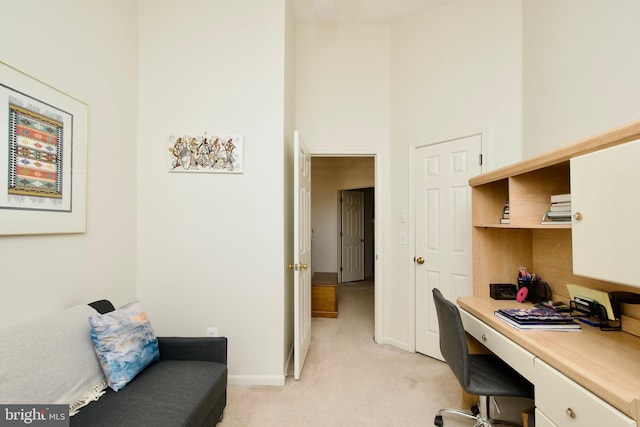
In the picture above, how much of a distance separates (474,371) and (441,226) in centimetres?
136

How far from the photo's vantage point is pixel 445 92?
107 inches

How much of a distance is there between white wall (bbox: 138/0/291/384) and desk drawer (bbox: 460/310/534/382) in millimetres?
1363

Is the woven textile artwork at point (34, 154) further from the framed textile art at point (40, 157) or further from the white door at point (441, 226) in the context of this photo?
the white door at point (441, 226)

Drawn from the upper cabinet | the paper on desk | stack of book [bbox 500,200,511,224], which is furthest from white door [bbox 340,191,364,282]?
the paper on desk

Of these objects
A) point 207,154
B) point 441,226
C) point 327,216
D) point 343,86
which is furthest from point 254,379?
point 327,216

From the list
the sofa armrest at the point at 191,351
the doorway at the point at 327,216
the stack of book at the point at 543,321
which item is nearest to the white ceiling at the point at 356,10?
the stack of book at the point at 543,321

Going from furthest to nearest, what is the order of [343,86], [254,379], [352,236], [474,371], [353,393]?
[352,236], [343,86], [254,379], [353,393], [474,371]

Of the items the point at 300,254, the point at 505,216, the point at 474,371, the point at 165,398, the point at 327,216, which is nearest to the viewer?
the point at 165,398

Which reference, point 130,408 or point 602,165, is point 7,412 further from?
point 602,165

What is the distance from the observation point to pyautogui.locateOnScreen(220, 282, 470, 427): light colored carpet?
1.88 m

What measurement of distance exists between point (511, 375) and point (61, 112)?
291 cm

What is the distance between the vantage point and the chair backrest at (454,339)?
1479 mm

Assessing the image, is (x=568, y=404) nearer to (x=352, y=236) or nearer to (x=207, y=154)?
(x=207, y=154)

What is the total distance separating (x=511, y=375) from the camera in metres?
1.60
